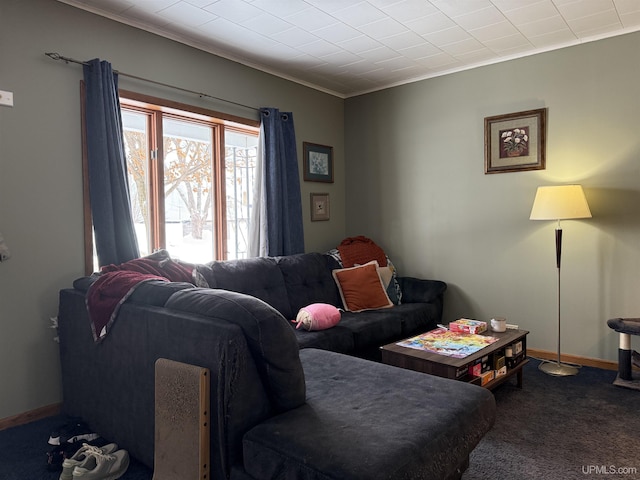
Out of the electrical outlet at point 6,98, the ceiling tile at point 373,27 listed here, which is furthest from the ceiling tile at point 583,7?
the electrical outlet at point 6,98

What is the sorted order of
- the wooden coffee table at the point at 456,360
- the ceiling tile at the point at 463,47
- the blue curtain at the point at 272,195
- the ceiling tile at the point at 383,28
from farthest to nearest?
the blue curtain at the point at 272,195 < the ceiling tile at the point at 463,47 < the ceiling tile at the point at 383,28 < the wooden coffee table at the point at 456,360

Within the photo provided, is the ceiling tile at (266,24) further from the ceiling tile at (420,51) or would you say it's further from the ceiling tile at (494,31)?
the ceiling tile at (494,31)

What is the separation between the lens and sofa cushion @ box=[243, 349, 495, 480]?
131 centimetres

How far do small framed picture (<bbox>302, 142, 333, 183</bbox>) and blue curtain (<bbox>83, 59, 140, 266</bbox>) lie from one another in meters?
1.93

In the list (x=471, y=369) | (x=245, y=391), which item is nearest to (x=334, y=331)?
(x=471, y=369)

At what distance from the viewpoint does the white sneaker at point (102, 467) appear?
1888mm

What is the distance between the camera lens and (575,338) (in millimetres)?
3572

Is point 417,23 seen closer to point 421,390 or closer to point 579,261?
point 579,261

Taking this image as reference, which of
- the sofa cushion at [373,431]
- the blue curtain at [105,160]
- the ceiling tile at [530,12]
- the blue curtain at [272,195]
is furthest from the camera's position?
the blue curtain at [272,195]

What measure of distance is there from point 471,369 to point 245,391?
4.85ft

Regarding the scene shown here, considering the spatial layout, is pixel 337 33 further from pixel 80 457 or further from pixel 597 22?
pixel 80 457

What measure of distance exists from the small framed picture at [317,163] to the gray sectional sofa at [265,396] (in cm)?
241

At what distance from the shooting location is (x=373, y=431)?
4.75ft

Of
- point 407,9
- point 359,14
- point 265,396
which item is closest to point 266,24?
point 359,14
